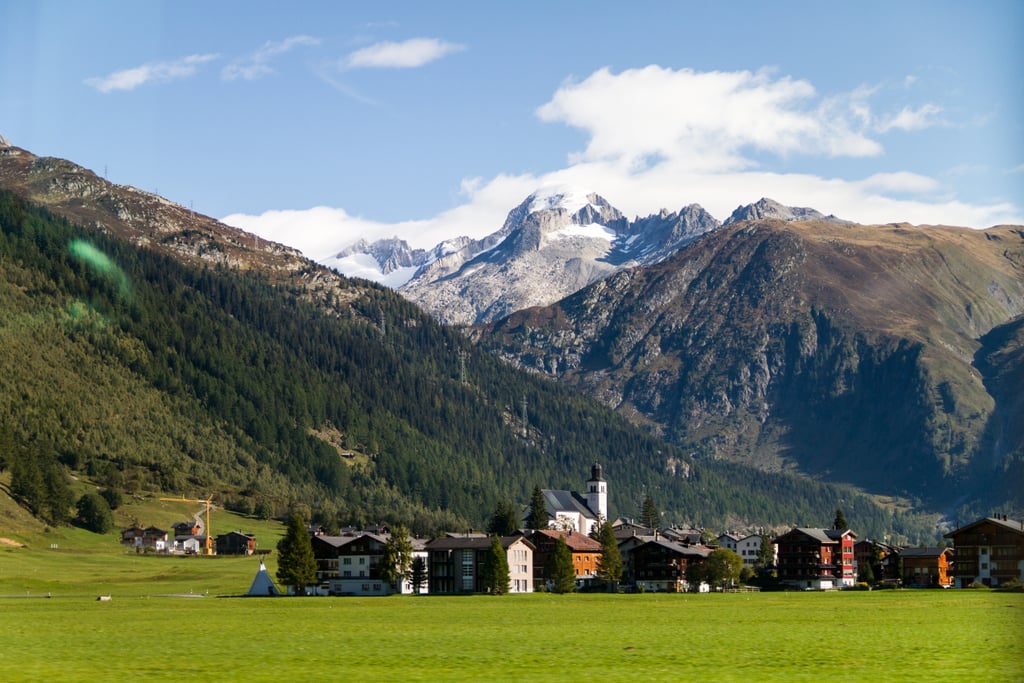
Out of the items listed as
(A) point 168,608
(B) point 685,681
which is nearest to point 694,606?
(A) point 168,608

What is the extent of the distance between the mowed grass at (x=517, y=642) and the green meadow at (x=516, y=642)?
146 mm

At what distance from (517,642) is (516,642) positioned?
0.07 m

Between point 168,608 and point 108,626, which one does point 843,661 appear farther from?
point 168,608

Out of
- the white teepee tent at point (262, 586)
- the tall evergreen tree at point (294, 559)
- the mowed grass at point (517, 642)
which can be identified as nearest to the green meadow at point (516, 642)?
the mowed grass at point (517, 642)

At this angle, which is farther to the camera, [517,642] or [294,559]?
[294,559]

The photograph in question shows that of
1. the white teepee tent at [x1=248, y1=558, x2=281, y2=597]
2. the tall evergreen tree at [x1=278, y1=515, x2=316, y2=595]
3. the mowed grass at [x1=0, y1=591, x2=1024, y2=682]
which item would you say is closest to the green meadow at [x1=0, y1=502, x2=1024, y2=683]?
the mowed grass at [x1=0, y1=591, x2=1024, y2=682]

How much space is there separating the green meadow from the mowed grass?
0.48 ft

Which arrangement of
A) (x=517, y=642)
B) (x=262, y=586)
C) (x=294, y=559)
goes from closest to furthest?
(x=517, y=642), (x=262, y=586), (x=294, y=559)

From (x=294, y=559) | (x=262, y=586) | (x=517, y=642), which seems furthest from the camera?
(x=294, y=559)

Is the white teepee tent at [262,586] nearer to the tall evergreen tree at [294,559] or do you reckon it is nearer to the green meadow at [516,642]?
the tall evergreen tree at [294,559]

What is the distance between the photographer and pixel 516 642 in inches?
3829

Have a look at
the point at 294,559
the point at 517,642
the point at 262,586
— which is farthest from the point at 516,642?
the point at 294,559

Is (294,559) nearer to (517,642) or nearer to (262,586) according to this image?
(262,586)

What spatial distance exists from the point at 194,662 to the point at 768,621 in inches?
2268
